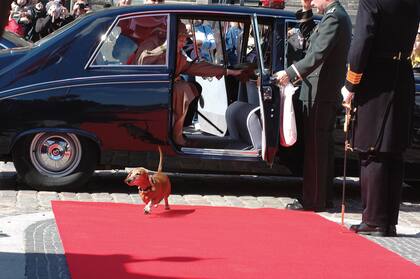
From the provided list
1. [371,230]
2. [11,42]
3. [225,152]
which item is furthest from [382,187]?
[11,42]

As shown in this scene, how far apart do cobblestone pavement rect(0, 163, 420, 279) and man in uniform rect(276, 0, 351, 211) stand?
30 cm

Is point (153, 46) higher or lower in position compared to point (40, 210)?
higher

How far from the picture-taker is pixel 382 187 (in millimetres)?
7363

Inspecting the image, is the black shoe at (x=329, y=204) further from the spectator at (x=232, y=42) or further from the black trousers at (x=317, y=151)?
the spectator at (x=232, y=42)

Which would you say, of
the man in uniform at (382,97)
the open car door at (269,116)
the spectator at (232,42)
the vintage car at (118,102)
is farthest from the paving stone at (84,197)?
the man in uniform at (382,97)

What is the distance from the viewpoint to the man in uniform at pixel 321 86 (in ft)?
26.9

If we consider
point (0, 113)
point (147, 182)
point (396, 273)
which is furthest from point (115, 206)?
point (396, 273)

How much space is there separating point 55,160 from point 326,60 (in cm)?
261

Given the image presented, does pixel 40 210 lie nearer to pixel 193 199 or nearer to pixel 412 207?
pixel 193 199

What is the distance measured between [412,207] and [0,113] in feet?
13.0

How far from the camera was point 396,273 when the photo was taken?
598 cm

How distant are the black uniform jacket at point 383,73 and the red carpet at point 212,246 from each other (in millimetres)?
819

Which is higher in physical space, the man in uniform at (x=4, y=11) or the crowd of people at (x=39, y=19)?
the crowd of people at (x=39, y=19)

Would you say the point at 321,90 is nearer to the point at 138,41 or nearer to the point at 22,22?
the point at 138,41
